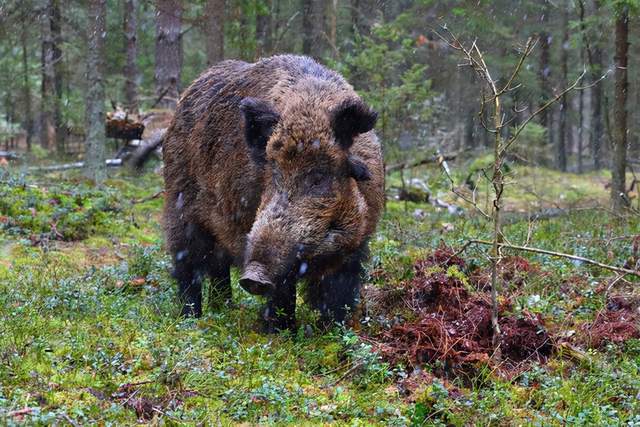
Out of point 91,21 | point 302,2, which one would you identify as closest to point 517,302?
point 91,21

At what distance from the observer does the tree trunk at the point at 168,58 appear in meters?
15.3

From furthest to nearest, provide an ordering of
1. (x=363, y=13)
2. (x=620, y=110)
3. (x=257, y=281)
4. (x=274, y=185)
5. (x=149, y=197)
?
(x=363, y=13) < (x=149, y=197) < (x=620, y=110) < (x=274, y=185) < (x=257, y=281)

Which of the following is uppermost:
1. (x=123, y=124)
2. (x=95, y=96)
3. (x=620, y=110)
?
(x=95, y=96)

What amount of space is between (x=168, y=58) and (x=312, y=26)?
8686 mm

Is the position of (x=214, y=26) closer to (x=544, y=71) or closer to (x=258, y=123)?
(x=258, y=123)

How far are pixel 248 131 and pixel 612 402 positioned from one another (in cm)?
329

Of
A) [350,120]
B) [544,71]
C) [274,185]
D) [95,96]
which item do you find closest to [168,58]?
[95,96]

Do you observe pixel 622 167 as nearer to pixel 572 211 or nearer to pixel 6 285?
pixel 572 211

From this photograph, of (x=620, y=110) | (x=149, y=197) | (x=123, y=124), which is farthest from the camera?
(x=123, y=124)

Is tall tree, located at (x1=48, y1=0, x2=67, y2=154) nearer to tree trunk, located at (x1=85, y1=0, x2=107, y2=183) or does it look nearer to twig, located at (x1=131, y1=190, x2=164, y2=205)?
tree trunk, located at (x1=85, y1=0, x2=107, y2=183)

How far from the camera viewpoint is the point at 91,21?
12023 millimetres

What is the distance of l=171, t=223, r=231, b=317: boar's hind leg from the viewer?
677 centimetres

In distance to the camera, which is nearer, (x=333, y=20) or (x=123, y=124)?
(x=123, y=124)

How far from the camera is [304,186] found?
5.06m
